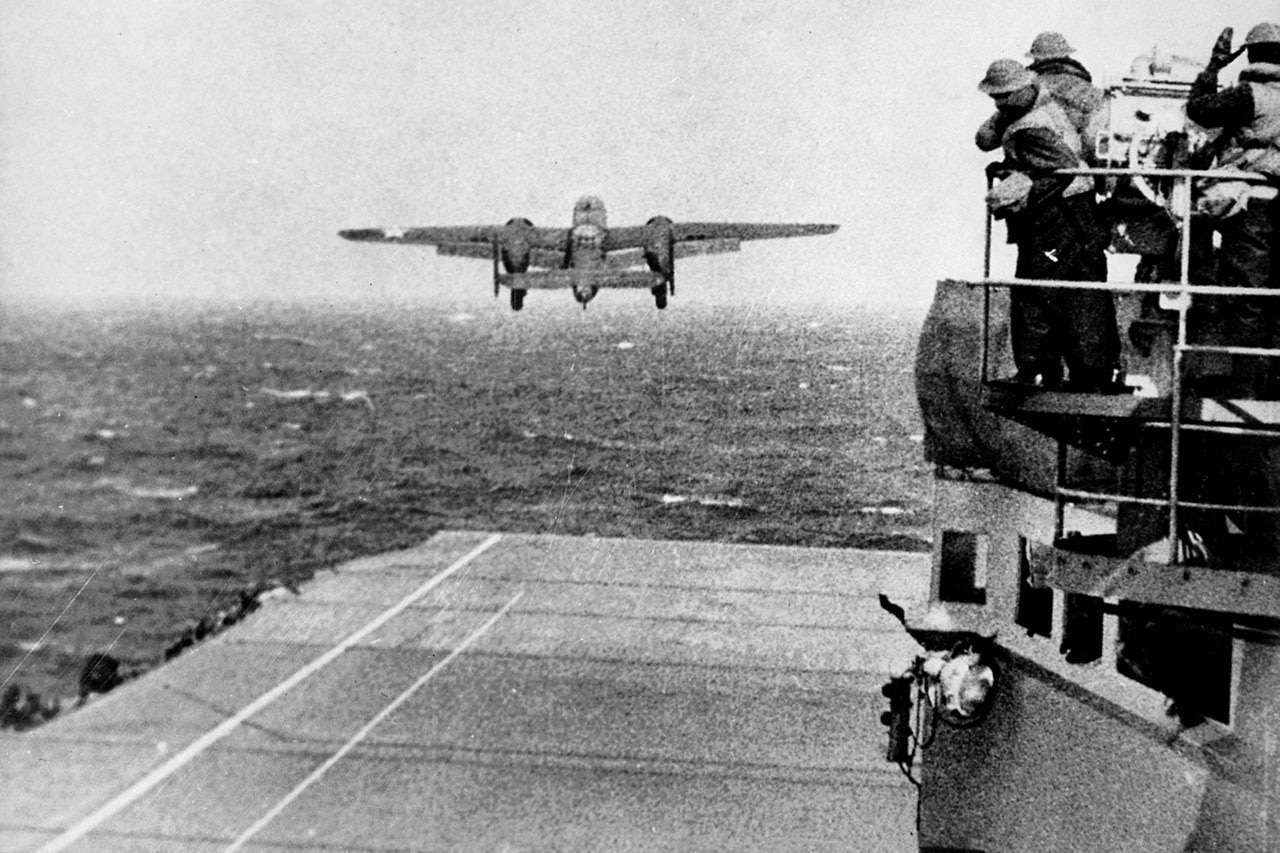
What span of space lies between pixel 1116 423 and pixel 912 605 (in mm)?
2589

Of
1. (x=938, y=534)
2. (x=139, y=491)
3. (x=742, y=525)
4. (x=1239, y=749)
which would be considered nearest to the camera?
(x=1239, y=749)

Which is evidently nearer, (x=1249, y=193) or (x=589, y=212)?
(x=1249, y=193)

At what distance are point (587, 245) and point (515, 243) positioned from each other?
7.16ft

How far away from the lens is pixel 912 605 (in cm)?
812

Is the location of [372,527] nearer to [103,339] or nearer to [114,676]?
[103,339]

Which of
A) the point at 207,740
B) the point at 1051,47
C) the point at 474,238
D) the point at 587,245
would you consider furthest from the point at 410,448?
the point at 1051,47

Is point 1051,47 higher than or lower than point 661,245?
lower

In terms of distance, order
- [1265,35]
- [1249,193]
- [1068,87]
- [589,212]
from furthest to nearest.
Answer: [589,212]
[1068,87]
[1249,193]
[1265,35]

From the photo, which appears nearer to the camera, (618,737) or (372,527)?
(618,737)

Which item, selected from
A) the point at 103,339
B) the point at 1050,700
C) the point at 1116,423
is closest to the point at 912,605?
the point at 1050,700

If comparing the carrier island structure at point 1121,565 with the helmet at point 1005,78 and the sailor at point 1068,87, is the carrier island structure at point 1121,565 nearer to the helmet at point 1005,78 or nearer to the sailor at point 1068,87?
the sailor at point 1068,87

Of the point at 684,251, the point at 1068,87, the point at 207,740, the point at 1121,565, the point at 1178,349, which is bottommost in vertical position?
the point at 207,740

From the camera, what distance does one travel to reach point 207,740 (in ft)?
38.7

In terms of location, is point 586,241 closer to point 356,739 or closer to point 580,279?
point 580,279
